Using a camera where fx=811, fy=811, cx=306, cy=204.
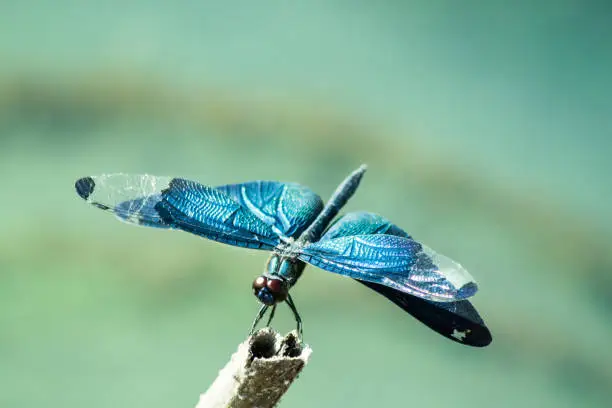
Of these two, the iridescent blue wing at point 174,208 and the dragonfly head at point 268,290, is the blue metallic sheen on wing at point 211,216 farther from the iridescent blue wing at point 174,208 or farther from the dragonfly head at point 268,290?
the dragonfly head at point 268,290

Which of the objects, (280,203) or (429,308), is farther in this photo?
(280,203)

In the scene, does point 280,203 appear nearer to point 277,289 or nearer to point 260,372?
point 277,289

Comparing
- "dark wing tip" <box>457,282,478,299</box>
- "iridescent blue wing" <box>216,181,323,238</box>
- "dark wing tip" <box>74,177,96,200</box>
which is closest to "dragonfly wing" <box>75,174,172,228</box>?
"dark wing tip" <box>74,177,96,200</box>

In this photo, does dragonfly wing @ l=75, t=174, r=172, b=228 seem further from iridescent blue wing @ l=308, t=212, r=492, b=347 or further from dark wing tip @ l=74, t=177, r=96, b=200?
iridescent blue wing @ l=308, t=212, r=492, b=347

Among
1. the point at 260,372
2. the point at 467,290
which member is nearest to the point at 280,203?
the point at 467,290

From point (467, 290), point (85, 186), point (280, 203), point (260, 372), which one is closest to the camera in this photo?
point (260, 372)

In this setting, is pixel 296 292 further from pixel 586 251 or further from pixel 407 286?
pixel 407 286
